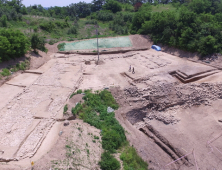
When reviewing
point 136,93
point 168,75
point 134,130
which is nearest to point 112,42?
point 168,75

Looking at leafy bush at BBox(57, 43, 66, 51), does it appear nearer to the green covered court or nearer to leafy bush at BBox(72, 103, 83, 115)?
the green covered court

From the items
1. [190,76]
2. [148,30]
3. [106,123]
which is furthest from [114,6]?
[106,123]

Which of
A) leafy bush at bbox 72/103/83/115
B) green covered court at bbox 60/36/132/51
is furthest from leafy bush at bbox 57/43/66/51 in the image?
leafy bush at bbox 72/103/83/115

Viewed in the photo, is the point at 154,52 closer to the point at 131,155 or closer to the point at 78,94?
the point at 78,94

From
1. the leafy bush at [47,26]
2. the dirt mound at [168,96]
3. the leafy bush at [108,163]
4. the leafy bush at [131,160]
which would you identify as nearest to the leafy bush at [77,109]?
the leafy bush at [108,163]

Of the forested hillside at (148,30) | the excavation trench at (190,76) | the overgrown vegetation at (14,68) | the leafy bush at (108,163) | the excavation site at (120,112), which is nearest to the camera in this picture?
the leafy bush at (108,163)

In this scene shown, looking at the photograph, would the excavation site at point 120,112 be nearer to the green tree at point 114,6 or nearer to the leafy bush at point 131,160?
the leafy bush at point 131,160
